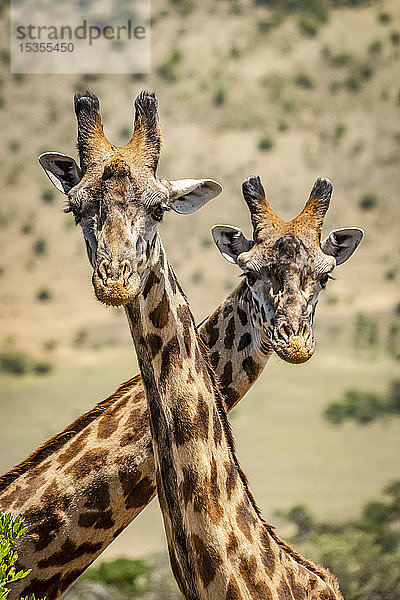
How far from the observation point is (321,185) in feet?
22.1

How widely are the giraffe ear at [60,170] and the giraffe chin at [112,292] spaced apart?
1.45m

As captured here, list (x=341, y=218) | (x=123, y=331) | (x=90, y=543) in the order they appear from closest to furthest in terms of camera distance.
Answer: (x=90, y=543)
(x=123, y=331)
(x=341, y=218)

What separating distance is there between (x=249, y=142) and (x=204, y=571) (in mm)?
36161

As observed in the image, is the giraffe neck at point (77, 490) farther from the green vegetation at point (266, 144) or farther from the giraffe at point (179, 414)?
the green vegetation at point (266, 144)

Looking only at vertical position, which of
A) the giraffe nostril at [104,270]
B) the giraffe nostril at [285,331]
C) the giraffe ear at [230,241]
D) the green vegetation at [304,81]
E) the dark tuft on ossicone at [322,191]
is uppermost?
the green vegetation at [304,81]

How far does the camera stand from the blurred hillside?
91.6 ft

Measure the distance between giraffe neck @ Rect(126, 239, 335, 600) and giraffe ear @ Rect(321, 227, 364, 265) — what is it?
6.89ft

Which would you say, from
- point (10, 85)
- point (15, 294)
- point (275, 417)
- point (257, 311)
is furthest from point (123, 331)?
point (257, 311)

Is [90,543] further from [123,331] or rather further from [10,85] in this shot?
[10,85]

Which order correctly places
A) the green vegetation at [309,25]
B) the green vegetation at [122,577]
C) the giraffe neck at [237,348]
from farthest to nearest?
1. the green vegetation at [309,25]
2. the green vegetation at [122,577]
3. the giraffe neck at [237,348]

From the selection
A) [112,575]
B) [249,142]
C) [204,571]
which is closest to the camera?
[204,571]

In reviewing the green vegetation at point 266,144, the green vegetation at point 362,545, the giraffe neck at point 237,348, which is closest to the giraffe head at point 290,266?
the giraffe neck at point 237,348

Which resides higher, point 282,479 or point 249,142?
point 249,142

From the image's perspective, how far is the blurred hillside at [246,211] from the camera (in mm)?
27906
